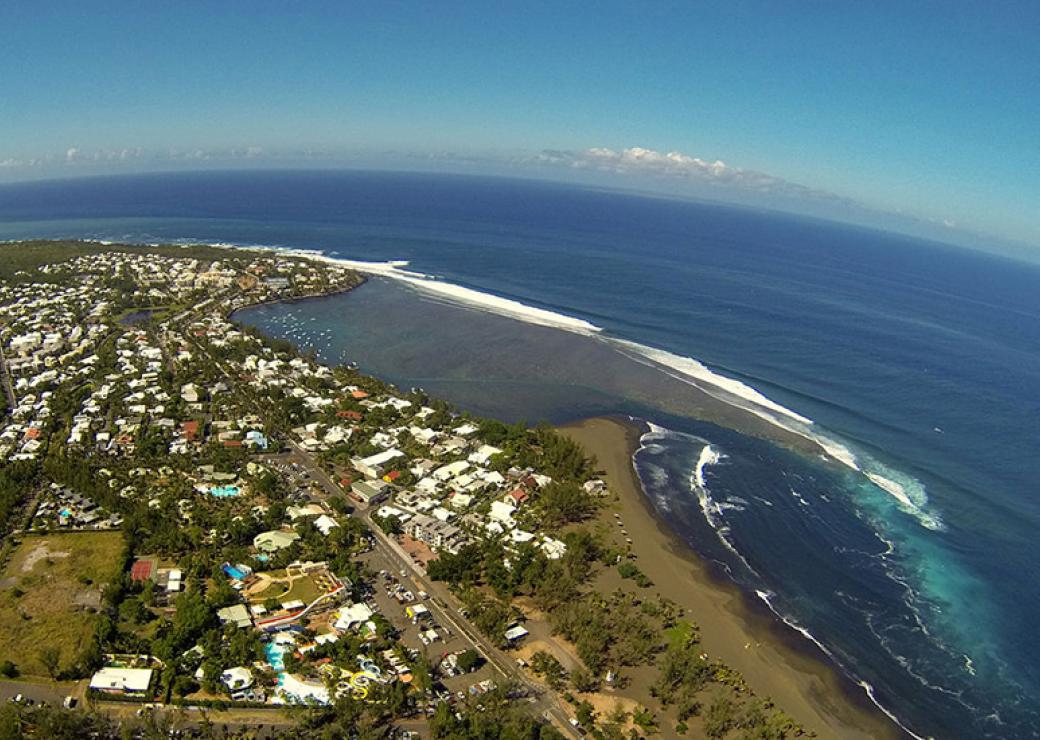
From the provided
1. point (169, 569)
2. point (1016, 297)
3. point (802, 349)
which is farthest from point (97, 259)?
point (1016, 297)

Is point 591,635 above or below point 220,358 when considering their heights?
below

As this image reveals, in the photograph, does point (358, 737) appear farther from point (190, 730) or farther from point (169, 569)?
point (169, 569)

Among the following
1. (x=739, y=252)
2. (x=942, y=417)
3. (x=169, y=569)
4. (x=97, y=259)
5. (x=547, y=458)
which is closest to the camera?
(x=169, y=569)

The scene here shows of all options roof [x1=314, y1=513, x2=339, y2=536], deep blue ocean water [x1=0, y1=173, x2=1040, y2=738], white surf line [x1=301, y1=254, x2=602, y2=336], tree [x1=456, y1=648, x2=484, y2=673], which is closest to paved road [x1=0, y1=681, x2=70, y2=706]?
roof [x1=314, y1=513, x2=339, y2=536]

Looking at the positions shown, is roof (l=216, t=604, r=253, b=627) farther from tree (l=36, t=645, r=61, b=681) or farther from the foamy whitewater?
the foamy whitewater

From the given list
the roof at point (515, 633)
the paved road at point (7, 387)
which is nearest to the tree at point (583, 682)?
the roof at point (515, 633)

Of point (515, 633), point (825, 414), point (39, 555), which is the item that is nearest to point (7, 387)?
point (39, 555)

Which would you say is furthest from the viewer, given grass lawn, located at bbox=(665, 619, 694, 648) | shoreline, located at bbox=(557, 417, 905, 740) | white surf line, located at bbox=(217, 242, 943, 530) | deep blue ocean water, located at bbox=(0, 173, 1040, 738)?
white surf line, located at bbox=(217, 242, 943, 530)
